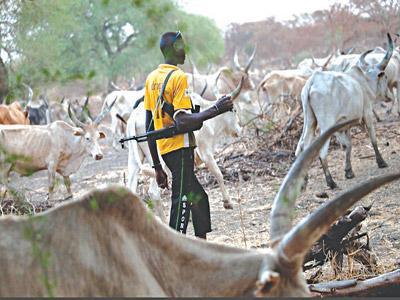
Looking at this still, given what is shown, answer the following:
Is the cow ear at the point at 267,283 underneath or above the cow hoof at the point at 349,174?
above

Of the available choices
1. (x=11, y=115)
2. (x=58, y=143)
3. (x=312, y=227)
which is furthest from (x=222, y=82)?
(x=312, y=227)

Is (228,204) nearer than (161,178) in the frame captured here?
No

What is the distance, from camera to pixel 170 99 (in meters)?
5.46

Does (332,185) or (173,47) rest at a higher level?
(173,47)

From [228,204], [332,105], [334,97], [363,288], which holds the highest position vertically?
[334,97]

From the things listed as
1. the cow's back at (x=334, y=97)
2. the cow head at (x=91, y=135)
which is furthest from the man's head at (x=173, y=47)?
the cow head at (x=91, y=135)

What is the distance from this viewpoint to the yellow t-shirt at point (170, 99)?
5.40 metres

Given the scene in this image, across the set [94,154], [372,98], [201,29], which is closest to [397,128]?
[372,98]

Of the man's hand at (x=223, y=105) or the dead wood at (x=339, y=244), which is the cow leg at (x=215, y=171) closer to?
the man's hand at (x=223, y=105)

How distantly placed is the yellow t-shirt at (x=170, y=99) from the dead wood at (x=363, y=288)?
1656 mm

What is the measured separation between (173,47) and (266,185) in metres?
5.43

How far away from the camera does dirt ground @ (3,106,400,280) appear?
6.99 meters

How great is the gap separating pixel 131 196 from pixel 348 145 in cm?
736

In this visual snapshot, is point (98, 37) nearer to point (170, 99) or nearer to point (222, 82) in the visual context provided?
point (222, 82)
